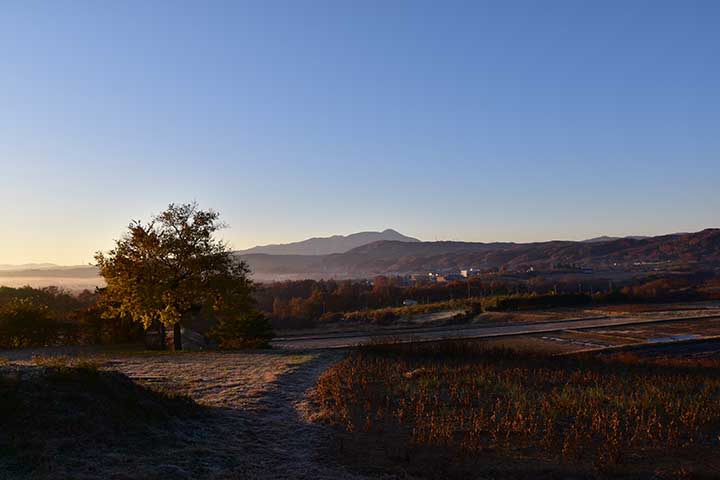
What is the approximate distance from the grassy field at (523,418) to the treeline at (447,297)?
47067 millimetres

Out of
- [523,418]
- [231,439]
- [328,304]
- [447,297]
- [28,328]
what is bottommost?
[447,297]

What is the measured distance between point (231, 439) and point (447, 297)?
90134 millimetres

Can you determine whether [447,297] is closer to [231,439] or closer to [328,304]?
[328,304]

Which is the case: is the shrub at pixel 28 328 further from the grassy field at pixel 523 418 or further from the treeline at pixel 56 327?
the grassy field at pixel 523 418

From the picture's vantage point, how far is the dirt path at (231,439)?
831 cm

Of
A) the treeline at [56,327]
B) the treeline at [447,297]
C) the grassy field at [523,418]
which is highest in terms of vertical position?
the treeline at [56,327]

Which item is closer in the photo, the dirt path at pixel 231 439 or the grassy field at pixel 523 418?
the dirt path at pixel 231 439

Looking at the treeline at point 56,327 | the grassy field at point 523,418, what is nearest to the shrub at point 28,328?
the treeline at point 56,327

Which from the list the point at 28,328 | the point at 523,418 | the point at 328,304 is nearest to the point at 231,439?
the point at 523,418

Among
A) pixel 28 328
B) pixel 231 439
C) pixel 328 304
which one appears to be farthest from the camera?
pixel 328 304

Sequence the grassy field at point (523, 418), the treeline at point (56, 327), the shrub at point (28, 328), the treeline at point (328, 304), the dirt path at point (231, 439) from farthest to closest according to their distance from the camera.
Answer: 1. the treeline at point (328, 304)
2. the treeline at point (56, 327)
3. the shrub at point (28, 328)
4. the grassy field at point (523, 418)
5. the dirt path at point (231, 439)

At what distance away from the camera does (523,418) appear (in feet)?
41.1

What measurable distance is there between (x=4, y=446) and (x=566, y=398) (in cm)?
1278

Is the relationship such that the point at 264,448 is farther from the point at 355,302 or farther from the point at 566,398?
the point at 355,302
